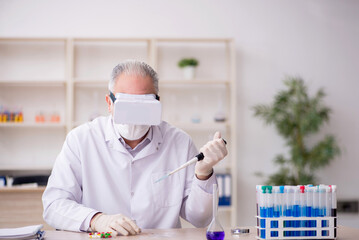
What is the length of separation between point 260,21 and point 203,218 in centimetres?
324

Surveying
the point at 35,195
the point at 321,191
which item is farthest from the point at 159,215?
the point at 35,195

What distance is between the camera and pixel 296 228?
1.57 m

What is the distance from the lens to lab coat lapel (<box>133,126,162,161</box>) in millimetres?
2047

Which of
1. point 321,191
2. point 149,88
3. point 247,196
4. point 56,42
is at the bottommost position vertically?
point 247,196

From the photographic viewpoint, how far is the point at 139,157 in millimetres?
2041

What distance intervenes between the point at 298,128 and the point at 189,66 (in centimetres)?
121

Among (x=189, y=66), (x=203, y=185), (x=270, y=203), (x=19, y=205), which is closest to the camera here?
(x=270, y=203)

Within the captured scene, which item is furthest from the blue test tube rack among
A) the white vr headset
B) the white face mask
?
the white face mask

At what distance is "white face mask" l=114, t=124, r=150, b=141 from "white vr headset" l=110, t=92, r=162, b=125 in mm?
284

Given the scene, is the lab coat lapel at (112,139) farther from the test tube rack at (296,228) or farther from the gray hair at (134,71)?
the test tube rack at (296,228)

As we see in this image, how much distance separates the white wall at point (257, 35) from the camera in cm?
464

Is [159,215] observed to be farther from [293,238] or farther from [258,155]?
[258,155]

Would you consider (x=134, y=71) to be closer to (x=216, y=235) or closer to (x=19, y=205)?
(x=216, y=235)

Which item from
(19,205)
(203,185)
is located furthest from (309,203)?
(19,205)
